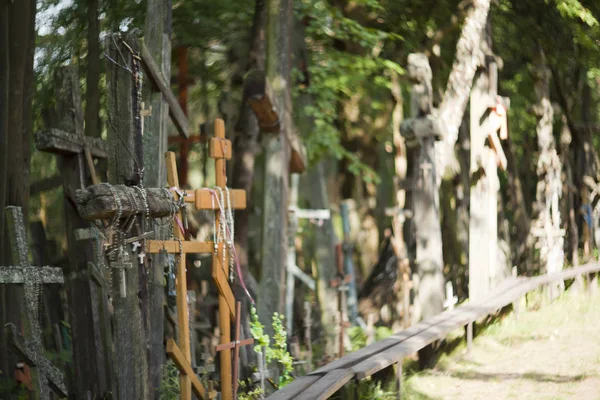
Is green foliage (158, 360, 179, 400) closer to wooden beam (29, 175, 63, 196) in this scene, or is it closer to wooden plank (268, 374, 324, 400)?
wooden plank (268, 374, 324, 400)

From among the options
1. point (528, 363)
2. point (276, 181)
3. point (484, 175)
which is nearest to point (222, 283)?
point (276, 181)

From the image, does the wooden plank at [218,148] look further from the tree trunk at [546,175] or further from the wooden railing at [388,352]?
the tree trunk at [546,175]

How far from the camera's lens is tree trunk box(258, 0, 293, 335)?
10.5m

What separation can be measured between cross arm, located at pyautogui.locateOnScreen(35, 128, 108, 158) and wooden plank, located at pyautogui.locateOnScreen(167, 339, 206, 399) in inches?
82.0

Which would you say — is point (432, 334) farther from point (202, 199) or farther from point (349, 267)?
point (349, 267)

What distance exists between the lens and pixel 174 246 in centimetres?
705

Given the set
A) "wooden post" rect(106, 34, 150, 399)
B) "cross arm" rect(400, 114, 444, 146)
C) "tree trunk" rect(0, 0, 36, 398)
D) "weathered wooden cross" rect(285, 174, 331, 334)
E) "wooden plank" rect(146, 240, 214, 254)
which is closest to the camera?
"wooden post" rect(106, 34, 150, 399)

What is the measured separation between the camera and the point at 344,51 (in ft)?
56.9

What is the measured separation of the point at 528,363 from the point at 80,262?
16.3 ft

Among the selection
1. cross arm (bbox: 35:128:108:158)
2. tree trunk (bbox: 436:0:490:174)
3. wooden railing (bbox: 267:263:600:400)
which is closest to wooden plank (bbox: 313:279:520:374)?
wooden railing (bbox: 267:263:600:400)

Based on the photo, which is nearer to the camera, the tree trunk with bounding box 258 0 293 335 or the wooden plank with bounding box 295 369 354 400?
the wooden plank with bounding box 295 369 354 400

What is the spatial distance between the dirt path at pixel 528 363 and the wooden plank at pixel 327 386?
149 centimetres

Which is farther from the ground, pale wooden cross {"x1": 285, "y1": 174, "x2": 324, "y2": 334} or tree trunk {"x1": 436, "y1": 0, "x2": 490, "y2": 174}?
tree trunk {"x1": 436, "y1": 0, "x2": 490, "y2": 174}

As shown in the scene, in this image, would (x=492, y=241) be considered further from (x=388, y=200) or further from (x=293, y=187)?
(x=388, y=200)
